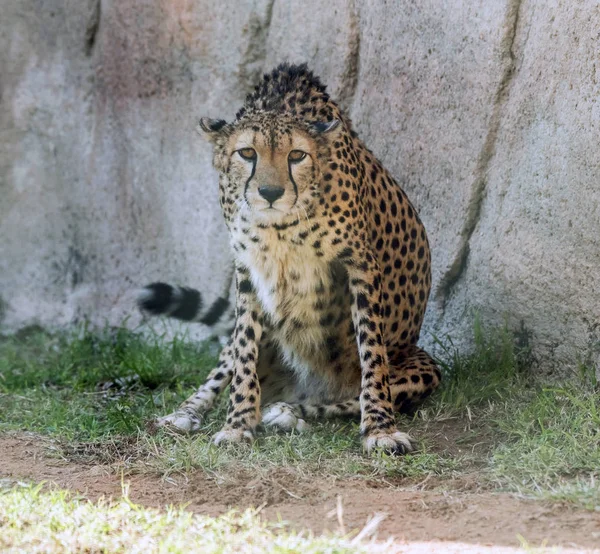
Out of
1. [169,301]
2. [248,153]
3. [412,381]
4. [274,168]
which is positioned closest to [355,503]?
[412,381]

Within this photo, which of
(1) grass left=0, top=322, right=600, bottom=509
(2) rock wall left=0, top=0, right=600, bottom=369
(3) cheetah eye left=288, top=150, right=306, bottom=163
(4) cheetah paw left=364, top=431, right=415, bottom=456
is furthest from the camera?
(2) rock wall left=0, top=0, right=600, bottom=369

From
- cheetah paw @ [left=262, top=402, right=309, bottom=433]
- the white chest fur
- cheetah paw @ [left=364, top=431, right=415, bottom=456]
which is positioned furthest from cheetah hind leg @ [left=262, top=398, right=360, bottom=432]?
cheetah paw @ [left=364, top=431, right=415, bottom=456]

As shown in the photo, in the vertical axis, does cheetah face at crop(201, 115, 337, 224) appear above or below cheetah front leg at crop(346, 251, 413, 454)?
above

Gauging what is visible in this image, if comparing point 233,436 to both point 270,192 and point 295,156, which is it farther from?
point 295,156

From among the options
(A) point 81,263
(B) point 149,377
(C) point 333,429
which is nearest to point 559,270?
(C) point 333,429

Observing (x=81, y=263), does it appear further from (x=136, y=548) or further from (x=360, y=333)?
(x=136, y=548)

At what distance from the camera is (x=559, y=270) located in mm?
4203

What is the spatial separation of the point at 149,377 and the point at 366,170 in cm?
165

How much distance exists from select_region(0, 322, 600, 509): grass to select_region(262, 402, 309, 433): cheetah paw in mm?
59

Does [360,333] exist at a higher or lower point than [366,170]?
lower

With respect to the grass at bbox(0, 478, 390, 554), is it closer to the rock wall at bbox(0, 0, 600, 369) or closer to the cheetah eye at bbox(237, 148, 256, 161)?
the cheetah eye at bbox(237, 148, 256, 161)

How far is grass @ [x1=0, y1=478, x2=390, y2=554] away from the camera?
2.80 meters

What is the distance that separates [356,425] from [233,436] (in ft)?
1.79

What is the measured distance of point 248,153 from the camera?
13.5ft
